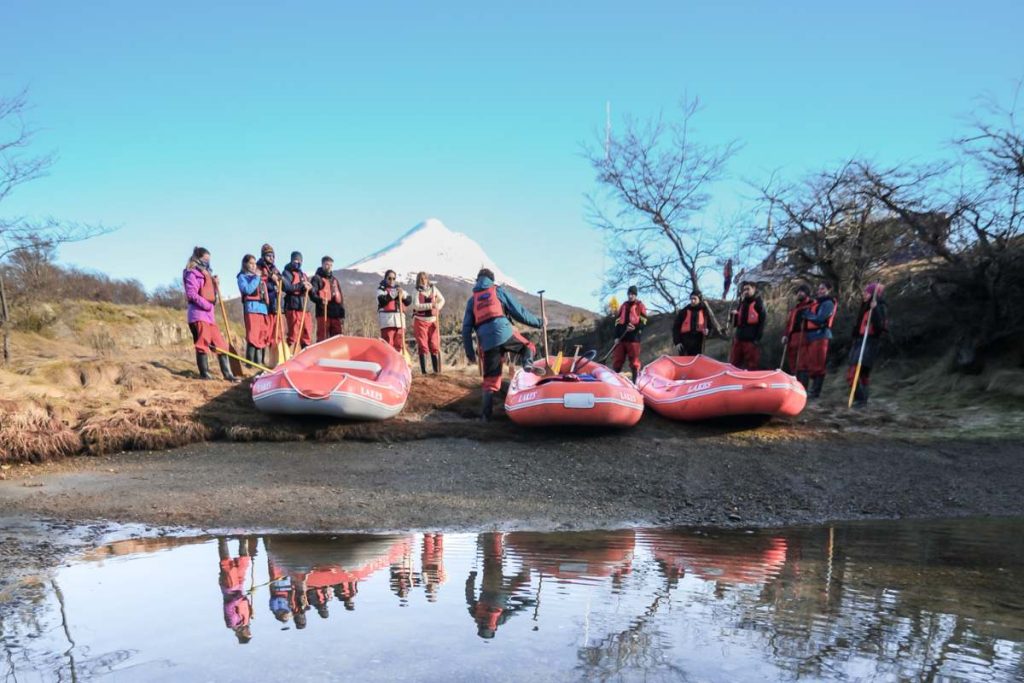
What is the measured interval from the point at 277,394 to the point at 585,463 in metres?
3.78

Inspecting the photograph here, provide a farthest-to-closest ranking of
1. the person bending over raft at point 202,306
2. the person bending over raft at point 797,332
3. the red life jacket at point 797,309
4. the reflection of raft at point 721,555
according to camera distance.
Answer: the person bending over raft at point 797,332, the red life jacket at point 797,309, the person bending over raft at point 202,306, the reflection of raft at point 721,555

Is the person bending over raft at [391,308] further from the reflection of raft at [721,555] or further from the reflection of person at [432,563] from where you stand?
the reflection of raft at [721,555]

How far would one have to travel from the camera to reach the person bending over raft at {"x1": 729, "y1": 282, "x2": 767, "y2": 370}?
10984mm

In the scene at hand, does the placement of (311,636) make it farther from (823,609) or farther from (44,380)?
(44,380)

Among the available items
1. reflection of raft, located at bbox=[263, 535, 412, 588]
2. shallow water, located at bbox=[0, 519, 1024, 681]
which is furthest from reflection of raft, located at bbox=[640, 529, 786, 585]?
reflection of raft, located at bbox=[263, 535, 412, 588]

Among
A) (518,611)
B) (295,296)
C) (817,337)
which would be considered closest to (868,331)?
(817,337)

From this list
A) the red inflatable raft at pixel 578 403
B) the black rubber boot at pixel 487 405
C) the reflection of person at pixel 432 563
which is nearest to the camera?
the reflection of person at pixel 432 563

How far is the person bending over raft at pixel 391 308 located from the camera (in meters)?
11.8

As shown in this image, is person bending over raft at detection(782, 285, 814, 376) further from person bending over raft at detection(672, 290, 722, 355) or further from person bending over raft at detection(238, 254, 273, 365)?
person bending over raft at detection(238, 254, 273, 365)

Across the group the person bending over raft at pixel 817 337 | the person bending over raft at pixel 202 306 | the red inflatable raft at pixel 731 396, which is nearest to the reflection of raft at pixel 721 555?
the red inflatable raft at pixel 731 396

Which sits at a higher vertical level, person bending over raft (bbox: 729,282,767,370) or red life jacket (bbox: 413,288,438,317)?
red life jacket (bbox: 413,288,438,317)

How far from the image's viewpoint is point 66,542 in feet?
15.9

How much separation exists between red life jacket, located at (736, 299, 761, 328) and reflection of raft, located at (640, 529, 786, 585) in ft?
20.0

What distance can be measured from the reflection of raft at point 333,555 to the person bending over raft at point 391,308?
265 inches
